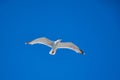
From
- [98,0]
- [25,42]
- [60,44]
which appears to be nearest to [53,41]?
[60,44]

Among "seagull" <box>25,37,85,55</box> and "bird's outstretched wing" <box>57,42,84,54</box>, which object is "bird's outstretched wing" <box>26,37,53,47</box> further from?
"bird's outstretched wing" <box>57,42,84,54</box>

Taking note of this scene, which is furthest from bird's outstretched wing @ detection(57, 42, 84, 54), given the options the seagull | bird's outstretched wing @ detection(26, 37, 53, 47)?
bird's outstretched wing @ detection(26, 37, 53, 47)

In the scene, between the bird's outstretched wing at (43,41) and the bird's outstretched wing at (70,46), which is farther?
the bird's outstretched wing at (70,46)

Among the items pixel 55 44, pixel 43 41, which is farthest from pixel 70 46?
pixel 43 41

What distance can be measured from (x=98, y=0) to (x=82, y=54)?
86 cm

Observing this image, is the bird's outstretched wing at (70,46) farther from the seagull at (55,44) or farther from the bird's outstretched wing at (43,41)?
the bird's outstretched wing at (43,41)

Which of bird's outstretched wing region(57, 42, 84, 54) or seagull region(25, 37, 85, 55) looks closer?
seagull region(25, 37, 85, 55)

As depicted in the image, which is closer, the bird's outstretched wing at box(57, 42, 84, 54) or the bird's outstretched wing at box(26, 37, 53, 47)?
the bird's outstretched wing at box(26, 37, 53, 47)

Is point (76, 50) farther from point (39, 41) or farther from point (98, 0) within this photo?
A: point (98, 0)

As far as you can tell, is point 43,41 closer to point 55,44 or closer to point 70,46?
point 55,44

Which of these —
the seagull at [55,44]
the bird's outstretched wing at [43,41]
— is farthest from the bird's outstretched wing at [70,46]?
the bird's outstretched wing at [43,41]

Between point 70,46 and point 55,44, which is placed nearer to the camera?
point 55,44

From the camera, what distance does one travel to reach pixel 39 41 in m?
3.37

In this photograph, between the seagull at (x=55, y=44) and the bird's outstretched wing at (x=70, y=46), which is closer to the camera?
the seagull at (x=55, y=44)
